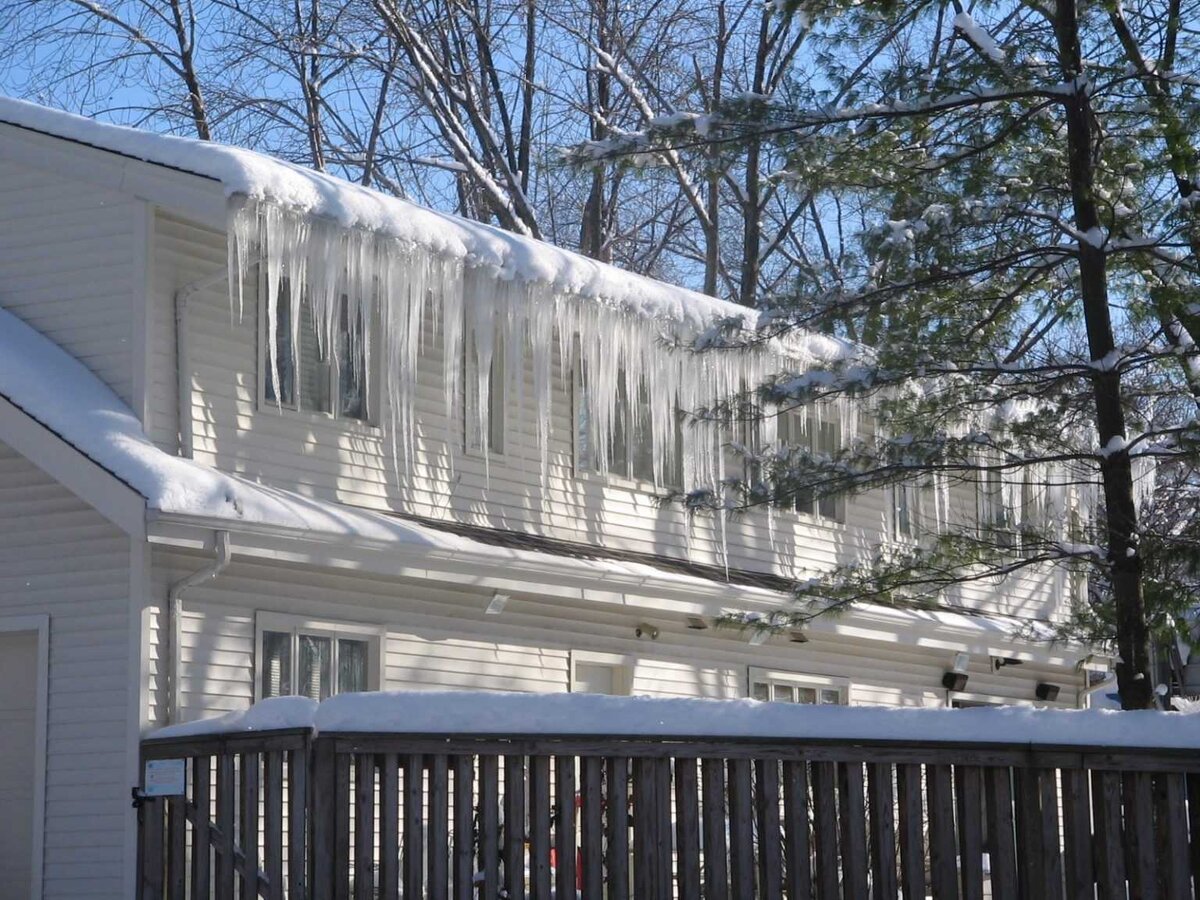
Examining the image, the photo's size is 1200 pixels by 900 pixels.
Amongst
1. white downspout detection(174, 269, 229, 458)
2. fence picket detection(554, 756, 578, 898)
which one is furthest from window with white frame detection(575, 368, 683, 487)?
fence picket detection(554, 756, 578, 898)

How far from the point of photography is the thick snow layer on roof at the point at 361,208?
432 inches

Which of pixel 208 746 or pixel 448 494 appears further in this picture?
pixel 448 494

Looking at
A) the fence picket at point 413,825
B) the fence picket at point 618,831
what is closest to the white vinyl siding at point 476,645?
the fence picket at point 413,825

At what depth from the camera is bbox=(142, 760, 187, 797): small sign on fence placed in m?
9.80

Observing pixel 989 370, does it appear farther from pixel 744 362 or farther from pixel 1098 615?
pixel 744 362

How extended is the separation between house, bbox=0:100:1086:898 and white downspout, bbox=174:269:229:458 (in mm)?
22

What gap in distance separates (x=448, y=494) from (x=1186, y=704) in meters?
7.21

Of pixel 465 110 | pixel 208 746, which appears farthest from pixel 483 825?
pixel 465 110

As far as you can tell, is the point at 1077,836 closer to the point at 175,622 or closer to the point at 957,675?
the point at 175,622

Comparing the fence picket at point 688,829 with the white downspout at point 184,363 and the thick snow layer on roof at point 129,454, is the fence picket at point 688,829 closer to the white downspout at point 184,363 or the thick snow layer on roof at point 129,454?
the thick snow layer on roof at point 129,454

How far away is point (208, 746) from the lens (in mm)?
9680

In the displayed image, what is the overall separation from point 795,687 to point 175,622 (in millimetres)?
6881

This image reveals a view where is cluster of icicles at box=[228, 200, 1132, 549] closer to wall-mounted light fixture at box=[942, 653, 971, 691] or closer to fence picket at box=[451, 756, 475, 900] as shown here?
fence picket at box=[451, 756, 475, 900]

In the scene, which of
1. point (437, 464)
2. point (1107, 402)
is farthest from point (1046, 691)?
point (1107, 402)
